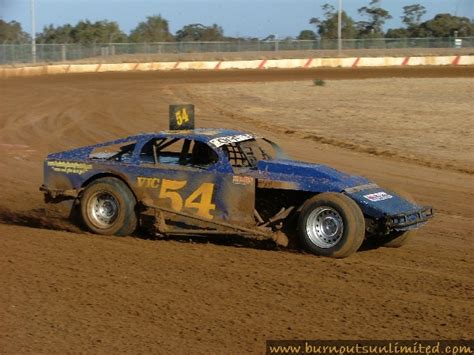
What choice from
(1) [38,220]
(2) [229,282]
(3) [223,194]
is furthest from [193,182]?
(1) [38,220]

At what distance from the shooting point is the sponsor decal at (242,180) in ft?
28.9

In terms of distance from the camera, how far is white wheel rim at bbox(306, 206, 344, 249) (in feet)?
27.6

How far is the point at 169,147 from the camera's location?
9.84 m

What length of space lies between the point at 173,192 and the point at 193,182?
0.97 ft

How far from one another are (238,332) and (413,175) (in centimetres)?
901

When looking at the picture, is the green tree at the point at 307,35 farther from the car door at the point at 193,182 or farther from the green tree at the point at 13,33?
the car door at the point at 193,182

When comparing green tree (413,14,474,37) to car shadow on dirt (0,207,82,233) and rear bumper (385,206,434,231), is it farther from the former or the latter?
rear bumper (385,206,434,231)

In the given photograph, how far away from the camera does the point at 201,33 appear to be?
12825 centimetres

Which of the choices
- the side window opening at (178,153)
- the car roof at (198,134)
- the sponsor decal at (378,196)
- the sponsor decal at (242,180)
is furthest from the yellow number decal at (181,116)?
the sponsor decal at (378,196)

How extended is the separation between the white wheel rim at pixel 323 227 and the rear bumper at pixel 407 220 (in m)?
0.54

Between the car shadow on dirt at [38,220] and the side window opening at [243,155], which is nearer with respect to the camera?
the side window opening at [243,155]

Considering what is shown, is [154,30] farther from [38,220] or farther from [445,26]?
[38,220]

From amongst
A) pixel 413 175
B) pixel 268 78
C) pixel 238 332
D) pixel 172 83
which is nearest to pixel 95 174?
pixel 238 332

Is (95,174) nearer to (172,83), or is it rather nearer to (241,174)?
(241,174)
